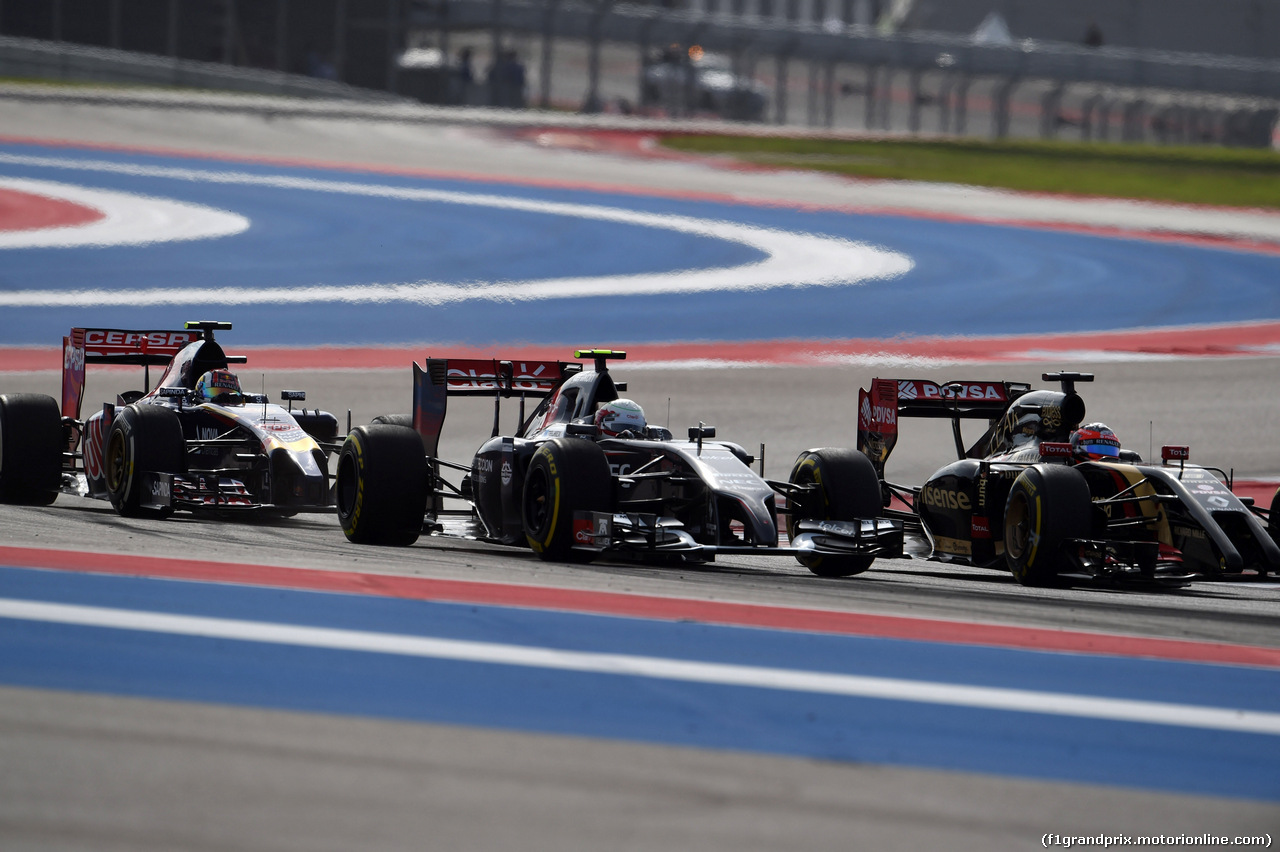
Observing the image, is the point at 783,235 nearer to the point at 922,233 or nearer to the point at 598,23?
the point at 922,233

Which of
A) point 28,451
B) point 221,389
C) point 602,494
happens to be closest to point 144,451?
point 221,389

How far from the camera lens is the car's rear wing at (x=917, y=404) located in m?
12.2

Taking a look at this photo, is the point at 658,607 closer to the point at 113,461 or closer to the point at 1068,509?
the point at 1068,509

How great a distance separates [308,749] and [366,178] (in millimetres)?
27587

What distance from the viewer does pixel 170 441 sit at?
12375 mm

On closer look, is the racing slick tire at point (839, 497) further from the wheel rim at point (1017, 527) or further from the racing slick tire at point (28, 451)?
the racing slick tire at point (28, 451)

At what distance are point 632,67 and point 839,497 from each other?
3615cm

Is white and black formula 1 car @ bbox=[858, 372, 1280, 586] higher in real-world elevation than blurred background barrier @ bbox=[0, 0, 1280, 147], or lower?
lower

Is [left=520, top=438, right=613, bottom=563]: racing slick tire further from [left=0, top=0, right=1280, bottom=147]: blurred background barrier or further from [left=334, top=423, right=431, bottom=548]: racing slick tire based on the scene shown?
[left=0, top=0, right=1280, bottom=147]: blurred background barrier

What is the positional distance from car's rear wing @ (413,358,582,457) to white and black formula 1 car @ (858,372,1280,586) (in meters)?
2.33

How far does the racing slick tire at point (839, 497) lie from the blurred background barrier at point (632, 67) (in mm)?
32990

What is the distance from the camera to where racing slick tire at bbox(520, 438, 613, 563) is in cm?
995

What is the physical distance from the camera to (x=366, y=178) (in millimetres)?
32062

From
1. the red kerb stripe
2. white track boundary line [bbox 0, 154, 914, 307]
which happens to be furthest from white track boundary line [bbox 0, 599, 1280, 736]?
white track boundary line [bbox 0, 154, 914, 307]
